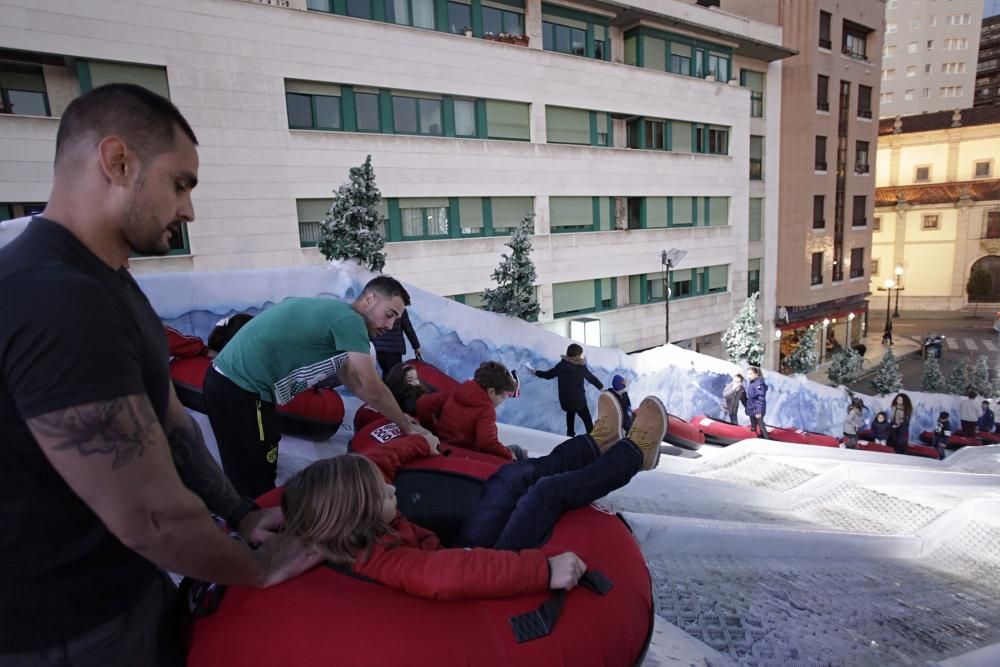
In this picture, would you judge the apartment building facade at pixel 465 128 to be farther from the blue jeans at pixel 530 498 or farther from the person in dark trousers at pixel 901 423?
the blue jeans at pixel 530 498

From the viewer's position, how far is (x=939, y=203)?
37219mm

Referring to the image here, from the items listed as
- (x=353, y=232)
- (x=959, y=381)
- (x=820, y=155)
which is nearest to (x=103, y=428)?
(x=353, y=232)

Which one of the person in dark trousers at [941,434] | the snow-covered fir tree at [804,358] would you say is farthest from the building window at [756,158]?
the person in dark trousers at [941,434]

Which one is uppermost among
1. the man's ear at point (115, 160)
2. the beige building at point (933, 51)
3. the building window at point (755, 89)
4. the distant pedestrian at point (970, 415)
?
the beige building at point (933, 51)

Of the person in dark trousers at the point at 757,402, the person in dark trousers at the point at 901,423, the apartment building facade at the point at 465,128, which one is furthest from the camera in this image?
the person in dark trousers at the point at 901,423

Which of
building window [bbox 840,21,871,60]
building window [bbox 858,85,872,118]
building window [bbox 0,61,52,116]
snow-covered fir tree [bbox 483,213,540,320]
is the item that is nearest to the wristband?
snow-covered fir tree [bbox 483,213,540,320]

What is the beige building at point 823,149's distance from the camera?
24.4 metres

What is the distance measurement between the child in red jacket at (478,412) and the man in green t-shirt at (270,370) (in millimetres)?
1185

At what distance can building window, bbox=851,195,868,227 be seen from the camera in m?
28.3

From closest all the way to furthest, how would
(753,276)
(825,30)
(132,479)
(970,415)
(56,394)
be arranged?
1. (56,394)
2. (132,479)
3. (970,415)
4. (753,276)
5. (825,30)

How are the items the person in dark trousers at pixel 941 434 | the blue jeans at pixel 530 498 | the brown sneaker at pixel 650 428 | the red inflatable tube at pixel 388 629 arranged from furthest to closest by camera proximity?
the person in dark trousers at pixel 941 434
the brown sneaker at pixel 650 428
the blue jeans at pixel 530 498
the red inflatable tube at pixel 388 629

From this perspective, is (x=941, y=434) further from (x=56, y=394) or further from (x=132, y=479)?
(x=56, y=394)

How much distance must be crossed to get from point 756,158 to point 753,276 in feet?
17.3

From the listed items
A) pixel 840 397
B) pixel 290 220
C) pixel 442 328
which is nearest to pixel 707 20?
pixel 840 397
